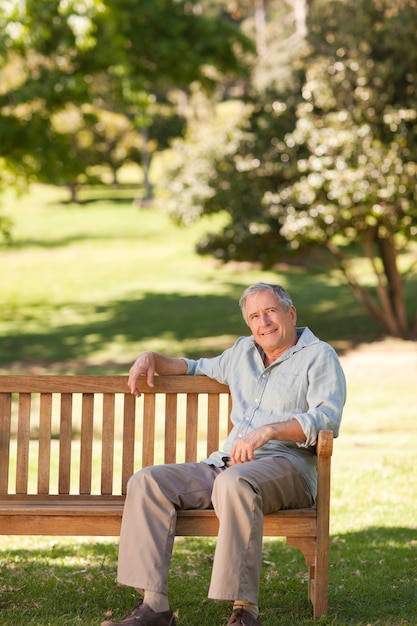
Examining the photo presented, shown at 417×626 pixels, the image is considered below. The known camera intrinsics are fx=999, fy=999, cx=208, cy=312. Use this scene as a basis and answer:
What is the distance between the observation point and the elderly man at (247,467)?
4.05 m

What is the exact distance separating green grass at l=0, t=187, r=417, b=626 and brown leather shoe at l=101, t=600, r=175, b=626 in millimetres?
288

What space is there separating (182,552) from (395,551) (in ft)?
3.93

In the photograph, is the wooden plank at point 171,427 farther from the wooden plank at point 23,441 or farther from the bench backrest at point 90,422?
the wooden plank at point 23,441

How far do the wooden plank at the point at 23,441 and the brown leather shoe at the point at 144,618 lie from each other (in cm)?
106

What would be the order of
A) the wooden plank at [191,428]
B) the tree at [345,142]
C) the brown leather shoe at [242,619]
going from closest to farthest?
the brown leather shoe at [242,619] < the wooden plank at [191,428] < the tree at [345,142]

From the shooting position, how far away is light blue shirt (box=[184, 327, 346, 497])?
4.32 meters

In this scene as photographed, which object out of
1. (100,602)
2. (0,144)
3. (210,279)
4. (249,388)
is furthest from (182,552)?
(210,279)

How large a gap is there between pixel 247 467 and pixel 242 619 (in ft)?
2.02

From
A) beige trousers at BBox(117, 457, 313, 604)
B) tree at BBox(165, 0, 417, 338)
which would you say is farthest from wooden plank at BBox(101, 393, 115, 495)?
tree at BBox(165, 0, 417, 338)

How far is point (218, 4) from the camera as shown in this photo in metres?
50.8

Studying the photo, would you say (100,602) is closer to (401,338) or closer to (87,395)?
(87,395)

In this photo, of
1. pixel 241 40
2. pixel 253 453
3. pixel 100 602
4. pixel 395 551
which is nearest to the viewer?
pixel 253 453

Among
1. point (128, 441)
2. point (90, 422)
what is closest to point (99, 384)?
point (90, 422)

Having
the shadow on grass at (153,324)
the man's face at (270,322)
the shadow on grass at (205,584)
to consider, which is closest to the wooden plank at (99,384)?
the man's face at (270,322)
